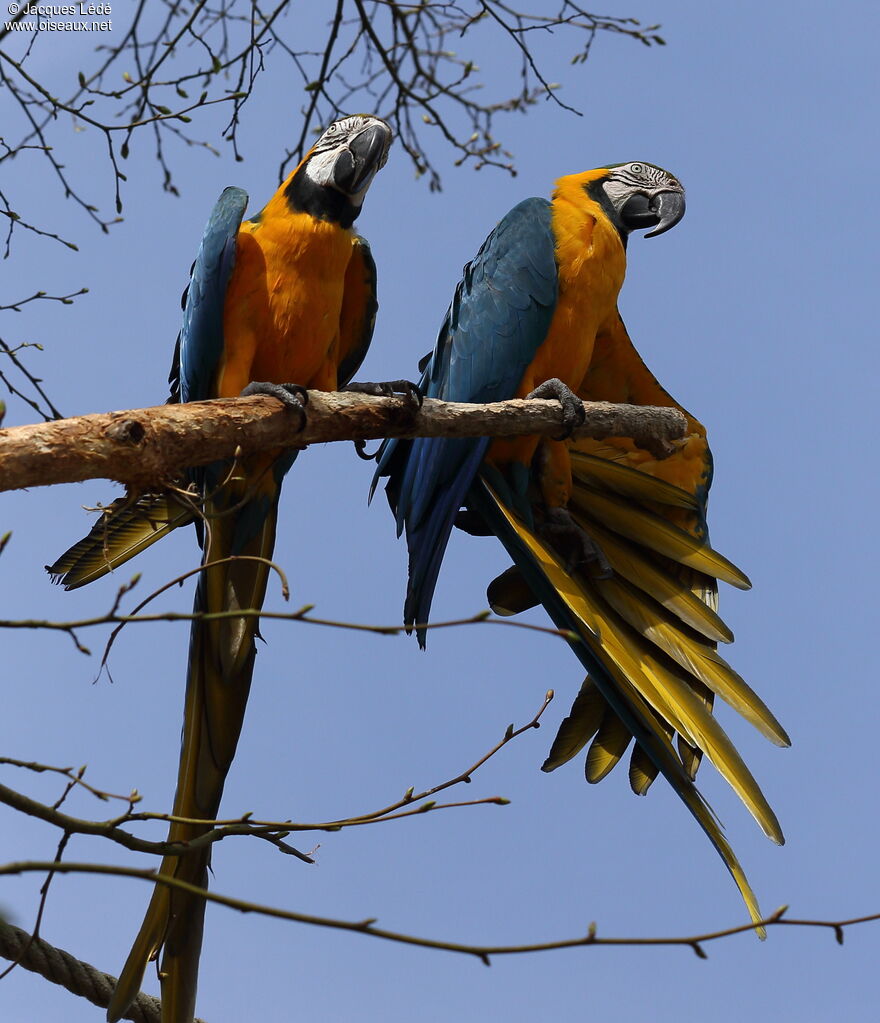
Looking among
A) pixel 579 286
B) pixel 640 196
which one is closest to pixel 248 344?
pixel 579 286

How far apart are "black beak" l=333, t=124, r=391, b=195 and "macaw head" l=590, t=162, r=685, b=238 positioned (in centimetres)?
84

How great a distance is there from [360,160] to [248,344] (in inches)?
24.8

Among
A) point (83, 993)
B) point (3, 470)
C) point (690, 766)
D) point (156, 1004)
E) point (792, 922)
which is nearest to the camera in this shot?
point (792, 922)

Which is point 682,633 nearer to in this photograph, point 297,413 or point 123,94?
point 297,413

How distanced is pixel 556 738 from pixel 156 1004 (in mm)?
1500

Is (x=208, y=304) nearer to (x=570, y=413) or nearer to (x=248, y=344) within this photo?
(x=248, y=344)

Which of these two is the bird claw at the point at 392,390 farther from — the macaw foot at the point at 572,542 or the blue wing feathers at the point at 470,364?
the macaw foot at the point at 572,542

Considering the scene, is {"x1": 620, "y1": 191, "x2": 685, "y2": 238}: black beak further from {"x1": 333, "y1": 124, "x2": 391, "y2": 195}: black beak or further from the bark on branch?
the bark on branch

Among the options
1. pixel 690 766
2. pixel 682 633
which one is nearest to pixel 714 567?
pixel 682 633

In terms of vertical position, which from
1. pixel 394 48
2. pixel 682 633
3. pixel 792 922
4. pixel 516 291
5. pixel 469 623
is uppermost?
pixel 394 48

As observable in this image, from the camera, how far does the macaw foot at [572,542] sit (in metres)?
3.46

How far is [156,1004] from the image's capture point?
7.59 feet

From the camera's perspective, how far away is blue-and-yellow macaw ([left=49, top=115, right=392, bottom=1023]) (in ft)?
9.05

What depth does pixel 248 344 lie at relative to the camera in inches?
120
